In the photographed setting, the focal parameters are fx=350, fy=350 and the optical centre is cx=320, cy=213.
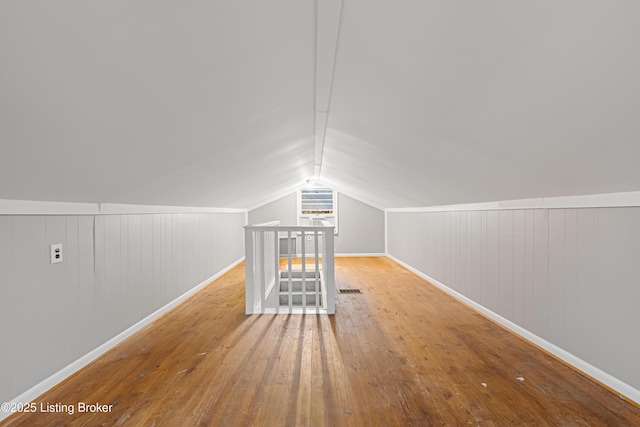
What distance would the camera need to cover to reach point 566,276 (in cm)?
247

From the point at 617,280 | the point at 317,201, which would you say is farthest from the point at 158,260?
the point at 317,201

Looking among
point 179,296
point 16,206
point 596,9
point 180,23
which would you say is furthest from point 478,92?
point 179,296

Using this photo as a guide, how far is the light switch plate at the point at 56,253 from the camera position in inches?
86.8

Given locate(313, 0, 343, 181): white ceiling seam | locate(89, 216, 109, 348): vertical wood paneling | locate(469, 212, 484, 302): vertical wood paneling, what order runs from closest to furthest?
locate(313, 0, 343, 181): white ceiling seam
locate(89, 216, 109, 348): vertical wood paneling
locate(469, 212, 484, 302): vertical wood paneling

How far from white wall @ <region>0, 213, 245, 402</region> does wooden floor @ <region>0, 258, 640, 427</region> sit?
20 centimetres

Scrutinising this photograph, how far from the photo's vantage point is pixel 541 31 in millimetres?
1086

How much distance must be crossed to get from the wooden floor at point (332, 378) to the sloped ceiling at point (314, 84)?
1.21m

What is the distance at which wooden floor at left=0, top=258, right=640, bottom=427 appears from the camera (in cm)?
186

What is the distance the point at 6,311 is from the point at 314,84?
213 centimetres

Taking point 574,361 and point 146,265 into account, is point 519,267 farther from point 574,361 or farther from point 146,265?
point 146,265

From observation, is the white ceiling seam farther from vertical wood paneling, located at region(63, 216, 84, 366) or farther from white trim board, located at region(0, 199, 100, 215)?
vertical wood paneling, located at region(63, 216, 84, 366)

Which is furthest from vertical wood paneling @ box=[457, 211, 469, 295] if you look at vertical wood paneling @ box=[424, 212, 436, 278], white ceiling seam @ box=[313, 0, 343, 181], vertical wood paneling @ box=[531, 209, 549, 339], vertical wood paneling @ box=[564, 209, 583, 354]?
white ceiling seam @ box=[313, 0, 343, 181]

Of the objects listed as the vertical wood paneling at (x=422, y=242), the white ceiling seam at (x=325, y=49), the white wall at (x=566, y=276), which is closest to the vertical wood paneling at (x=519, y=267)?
the white wall at (x=566, y=276)

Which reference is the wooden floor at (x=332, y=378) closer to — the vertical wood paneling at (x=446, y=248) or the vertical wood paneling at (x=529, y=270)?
the vertical wood paneling at (x=529, y=270)
